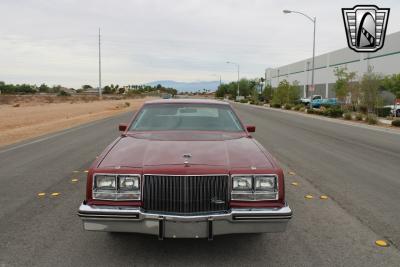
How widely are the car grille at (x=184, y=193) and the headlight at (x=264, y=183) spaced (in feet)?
0.99

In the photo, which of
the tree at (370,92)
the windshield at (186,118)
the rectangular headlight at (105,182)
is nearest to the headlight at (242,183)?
the rectangular headlight at (105,182)

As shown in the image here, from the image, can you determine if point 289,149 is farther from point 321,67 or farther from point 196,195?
point 321,67

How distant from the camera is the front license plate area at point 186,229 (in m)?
3.35

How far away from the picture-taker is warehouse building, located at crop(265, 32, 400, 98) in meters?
46.0

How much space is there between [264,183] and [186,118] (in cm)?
203

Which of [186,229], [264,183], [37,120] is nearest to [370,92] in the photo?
[37,120]

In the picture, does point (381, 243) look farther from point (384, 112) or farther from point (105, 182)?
point (384, 112)

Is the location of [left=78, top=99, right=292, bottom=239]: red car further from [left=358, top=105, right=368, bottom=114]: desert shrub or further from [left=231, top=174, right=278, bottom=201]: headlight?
[left=358, top=105, right=368, bottom=114]: desert shrub

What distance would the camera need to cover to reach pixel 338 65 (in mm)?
62656

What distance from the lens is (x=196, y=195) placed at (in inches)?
136

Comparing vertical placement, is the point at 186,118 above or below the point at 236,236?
above

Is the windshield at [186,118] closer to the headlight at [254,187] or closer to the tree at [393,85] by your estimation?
the headlight at [254,187]

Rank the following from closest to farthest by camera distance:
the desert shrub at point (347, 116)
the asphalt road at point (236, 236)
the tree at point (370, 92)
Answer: the asphalt road at point (236, 236) → the desert shrub at point (347, 116) → the tree at point (370, 92)

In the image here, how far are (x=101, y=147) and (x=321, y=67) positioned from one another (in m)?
66.9
